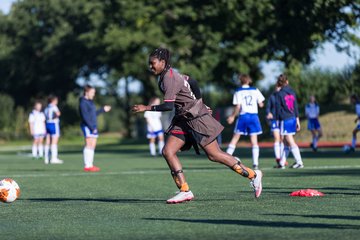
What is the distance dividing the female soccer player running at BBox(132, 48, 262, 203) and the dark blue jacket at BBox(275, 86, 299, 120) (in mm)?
8942

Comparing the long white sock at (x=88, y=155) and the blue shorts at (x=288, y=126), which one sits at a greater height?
the blue shorts at (x=288, y=126)

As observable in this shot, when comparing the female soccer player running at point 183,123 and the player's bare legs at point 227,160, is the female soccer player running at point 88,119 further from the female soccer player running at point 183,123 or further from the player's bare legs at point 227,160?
the player's bare legs at point 227,160

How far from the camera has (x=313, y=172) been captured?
19469 mm

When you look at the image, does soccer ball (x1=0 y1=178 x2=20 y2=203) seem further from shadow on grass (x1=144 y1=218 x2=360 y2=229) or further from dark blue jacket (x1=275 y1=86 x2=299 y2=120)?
dark blue jacket (x1=275 y1=86 x2=299 y2=120)

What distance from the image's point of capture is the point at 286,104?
2152cm

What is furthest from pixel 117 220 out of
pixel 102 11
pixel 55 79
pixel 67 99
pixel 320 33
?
pixel 67 99

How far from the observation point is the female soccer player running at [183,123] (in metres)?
12.2

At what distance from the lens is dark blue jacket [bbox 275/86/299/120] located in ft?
70.6

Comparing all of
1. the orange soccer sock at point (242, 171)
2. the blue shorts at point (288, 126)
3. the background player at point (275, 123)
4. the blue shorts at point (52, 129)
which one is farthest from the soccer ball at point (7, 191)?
the blue shorts at point (52, 129)

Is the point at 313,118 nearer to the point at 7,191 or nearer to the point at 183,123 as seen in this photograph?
the point at 183,123

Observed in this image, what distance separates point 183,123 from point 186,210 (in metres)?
1.60

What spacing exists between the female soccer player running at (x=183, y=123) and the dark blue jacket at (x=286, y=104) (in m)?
8.94

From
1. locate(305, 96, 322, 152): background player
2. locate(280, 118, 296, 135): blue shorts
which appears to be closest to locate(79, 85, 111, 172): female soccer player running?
locate(280, 118, 296, 135): blue shorts

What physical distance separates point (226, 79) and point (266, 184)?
4596 centimetres
